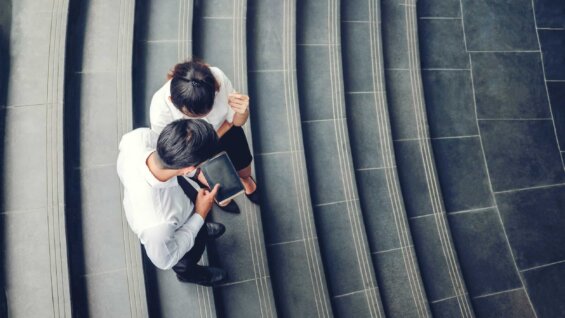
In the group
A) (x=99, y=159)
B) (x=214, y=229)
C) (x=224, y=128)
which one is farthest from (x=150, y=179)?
(x=99, y=159)

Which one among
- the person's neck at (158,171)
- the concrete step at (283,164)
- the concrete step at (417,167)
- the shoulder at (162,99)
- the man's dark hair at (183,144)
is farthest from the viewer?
the concrete step at (417,167)

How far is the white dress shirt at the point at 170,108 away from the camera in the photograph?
3014 mm

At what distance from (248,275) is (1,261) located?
7.01ft

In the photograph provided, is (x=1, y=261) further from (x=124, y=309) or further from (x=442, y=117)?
(x=442, y=117)

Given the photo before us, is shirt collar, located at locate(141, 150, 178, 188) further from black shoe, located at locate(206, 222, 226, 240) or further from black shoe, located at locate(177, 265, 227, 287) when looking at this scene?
black shoe, located at locate(206, 222, 226, 240)

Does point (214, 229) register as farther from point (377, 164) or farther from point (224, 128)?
point (377, 164)

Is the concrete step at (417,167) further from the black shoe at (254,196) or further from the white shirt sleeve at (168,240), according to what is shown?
the white shirt sleeve at (168,240)

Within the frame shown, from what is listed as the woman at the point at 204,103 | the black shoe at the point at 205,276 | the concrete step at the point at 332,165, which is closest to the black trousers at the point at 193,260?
the black shoe at the point at 205,276

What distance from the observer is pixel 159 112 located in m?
3.03

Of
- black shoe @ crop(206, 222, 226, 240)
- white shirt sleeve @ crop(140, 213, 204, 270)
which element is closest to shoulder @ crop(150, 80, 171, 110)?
white shirt sleeve @ crop(140, 213, 204, 270)

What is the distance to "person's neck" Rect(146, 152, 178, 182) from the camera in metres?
2.69

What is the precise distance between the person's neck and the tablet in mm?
488

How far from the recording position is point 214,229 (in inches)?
155

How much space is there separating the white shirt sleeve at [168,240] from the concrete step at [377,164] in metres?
2.38
